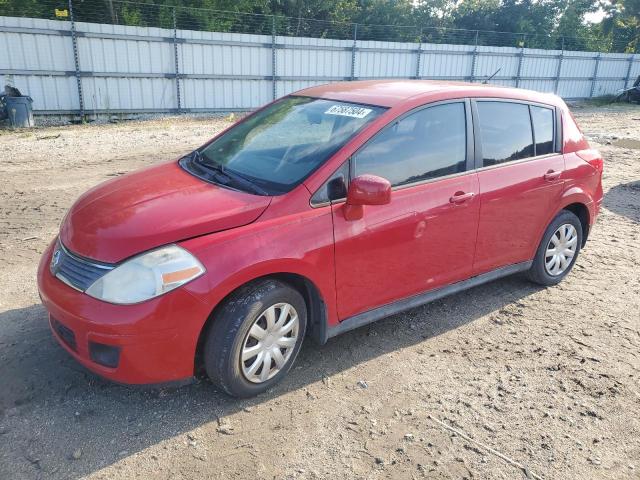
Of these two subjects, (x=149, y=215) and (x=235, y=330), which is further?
(x=149, y=215)

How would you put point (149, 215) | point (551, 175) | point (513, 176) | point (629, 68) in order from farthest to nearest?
point (629, 68)
point (551, 175)
point (513, 176)
point (149, 215)

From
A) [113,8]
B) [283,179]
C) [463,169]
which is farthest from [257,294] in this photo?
[113,8]

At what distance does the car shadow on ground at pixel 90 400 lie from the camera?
272 cm

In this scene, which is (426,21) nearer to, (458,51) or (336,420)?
(458,51)

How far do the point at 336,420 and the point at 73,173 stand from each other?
22.6 feet

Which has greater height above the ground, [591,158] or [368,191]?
[368,191]

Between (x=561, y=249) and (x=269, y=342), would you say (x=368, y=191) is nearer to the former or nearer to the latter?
(x=269, y=342)

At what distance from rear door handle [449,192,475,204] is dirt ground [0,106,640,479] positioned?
0.99 m

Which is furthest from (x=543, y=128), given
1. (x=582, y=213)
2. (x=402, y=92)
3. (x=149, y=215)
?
(x=149, y=215)

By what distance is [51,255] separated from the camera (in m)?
3.29

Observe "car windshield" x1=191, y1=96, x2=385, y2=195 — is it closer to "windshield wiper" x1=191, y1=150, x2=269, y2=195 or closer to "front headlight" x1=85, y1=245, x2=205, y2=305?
"windshield wiper" x1=191, y1=150, x2=269, y2=195

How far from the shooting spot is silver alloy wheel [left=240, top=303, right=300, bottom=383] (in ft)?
9.96

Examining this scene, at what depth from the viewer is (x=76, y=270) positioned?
2.91m

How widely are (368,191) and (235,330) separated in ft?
3.56
